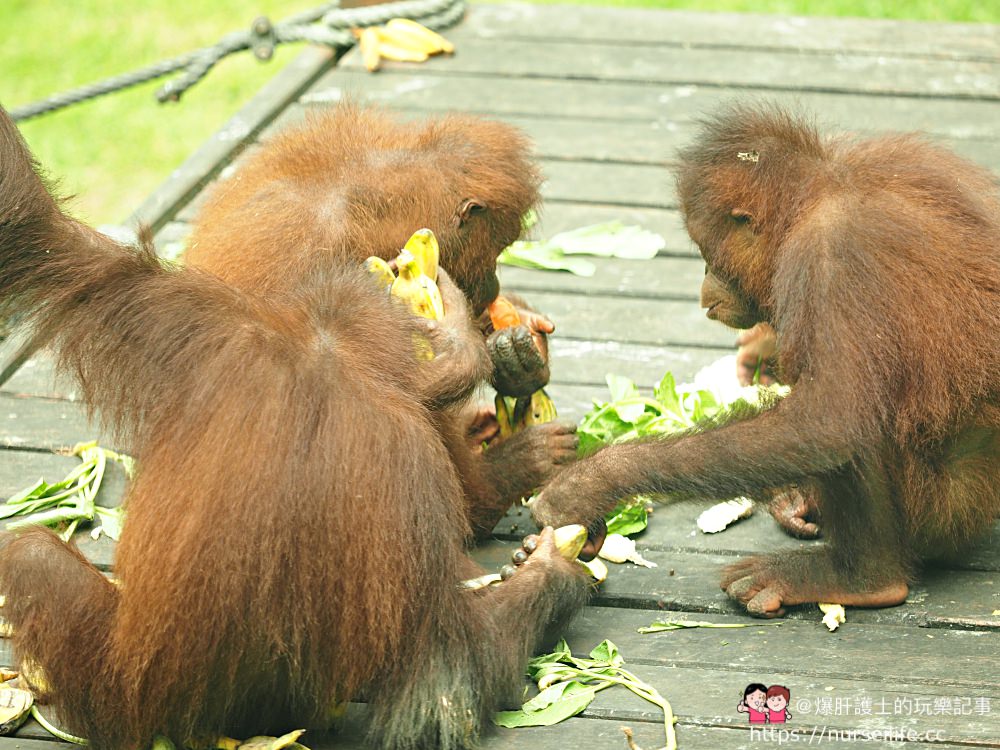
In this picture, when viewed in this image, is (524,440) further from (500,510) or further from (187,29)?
(187,29)

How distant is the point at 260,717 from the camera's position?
3127 mm

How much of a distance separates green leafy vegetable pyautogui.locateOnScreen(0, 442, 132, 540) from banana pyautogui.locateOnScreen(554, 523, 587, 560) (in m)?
1.27

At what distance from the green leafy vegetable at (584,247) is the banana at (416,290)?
68.7 inches

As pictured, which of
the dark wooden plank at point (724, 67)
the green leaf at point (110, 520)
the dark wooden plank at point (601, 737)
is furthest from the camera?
the dark wooden plank at point (724, 67)

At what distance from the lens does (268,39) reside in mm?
7430

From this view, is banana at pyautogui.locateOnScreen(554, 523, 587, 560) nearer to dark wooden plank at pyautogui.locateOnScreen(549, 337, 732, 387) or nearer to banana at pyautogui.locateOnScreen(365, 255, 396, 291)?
banana at pyautogui.locateOnScreen(365, 255, 396, 291)

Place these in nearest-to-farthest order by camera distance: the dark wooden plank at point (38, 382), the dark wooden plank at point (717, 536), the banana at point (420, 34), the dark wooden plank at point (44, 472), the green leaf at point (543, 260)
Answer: the dark wooden plank at point (717, 536), the dark wooden plank at point (44, 472), the dark wooden plank at point (38, 382), the green leaf at point (543, 260), the banana at point (420, 34)

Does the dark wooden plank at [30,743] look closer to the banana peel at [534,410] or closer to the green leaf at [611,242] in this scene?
the banana peel at [534,410]

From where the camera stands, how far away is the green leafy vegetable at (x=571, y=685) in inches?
126

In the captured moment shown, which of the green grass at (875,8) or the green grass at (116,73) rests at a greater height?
the green grass at (875,8)

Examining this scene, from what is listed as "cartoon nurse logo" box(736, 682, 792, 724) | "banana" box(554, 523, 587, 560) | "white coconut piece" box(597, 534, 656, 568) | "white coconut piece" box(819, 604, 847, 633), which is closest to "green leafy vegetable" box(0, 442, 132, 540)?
"banana" box(554, 523, 587, 560)

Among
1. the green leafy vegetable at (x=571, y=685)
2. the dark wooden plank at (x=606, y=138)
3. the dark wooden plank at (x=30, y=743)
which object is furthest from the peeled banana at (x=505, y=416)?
the dark wooden plank at (x=606, y=138)

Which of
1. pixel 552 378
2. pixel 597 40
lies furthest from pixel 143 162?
pixel 552 378

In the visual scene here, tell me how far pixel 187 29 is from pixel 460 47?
5667 mm
